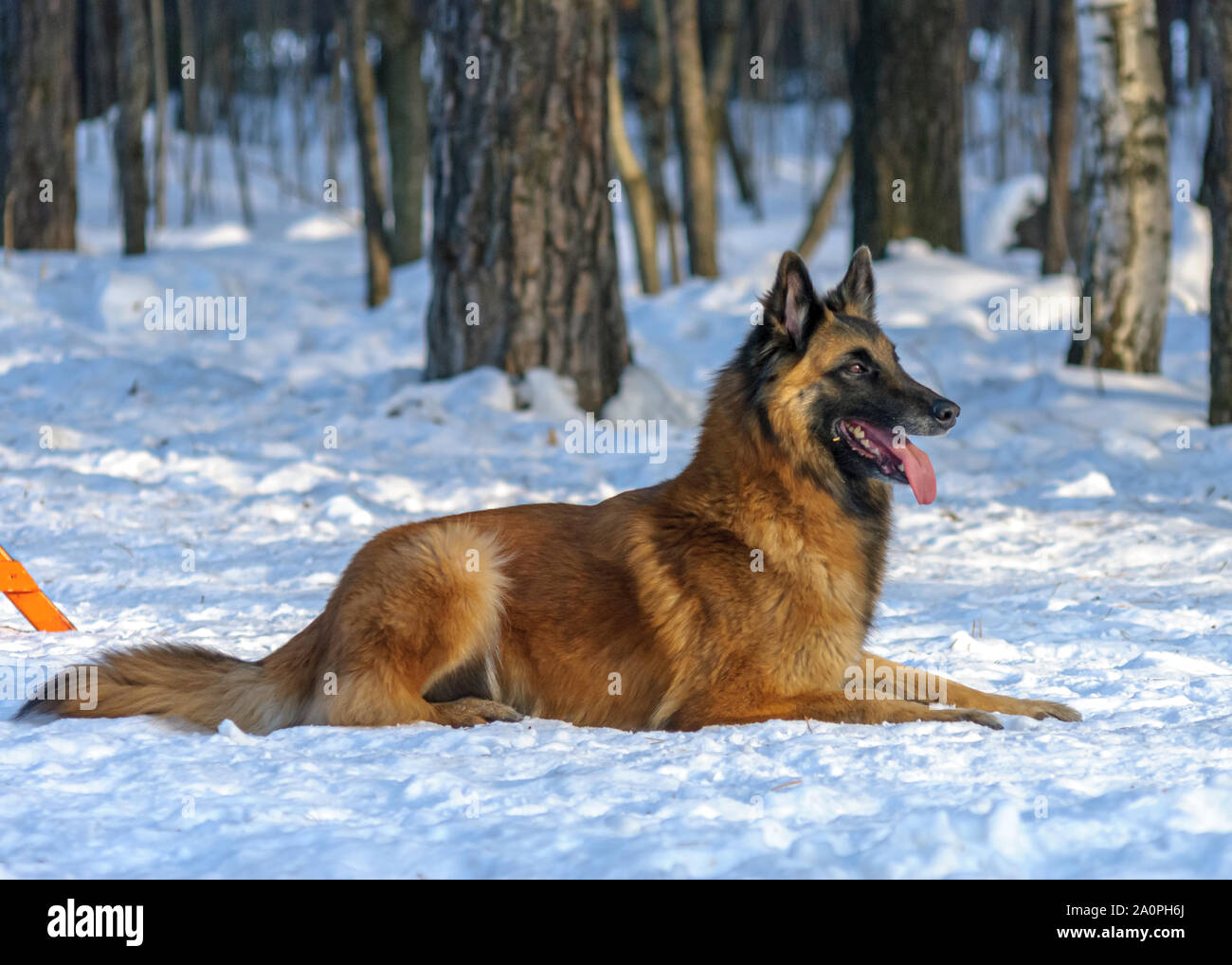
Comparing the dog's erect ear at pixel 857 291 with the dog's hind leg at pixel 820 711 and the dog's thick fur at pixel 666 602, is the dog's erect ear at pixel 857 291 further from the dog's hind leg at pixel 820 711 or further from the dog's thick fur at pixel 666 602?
the dog's hind leg at pixel 820 711

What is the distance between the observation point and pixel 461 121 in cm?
941

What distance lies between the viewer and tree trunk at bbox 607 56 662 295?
14.5 meters

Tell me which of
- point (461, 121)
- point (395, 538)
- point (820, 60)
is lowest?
point (395, 538)

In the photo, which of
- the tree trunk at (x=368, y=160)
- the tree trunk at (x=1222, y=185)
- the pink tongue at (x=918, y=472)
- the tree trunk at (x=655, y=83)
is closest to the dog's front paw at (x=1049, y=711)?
the pink tongue at (x=918, y=472)

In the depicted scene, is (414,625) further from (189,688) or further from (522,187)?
(522,187)

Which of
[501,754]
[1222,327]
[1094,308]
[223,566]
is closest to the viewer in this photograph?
[501,754]

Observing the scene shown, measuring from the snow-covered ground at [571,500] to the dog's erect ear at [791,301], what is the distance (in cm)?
139

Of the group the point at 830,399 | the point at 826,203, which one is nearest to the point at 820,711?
the point at 830,399

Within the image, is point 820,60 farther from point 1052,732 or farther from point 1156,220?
point 1052,732

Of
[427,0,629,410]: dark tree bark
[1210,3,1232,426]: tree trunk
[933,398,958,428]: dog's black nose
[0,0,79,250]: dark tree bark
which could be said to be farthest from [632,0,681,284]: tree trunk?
[933,398,958,428]: dog's black nose

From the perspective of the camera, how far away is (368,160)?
14711 mm

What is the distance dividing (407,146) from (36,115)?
4.65 metres
